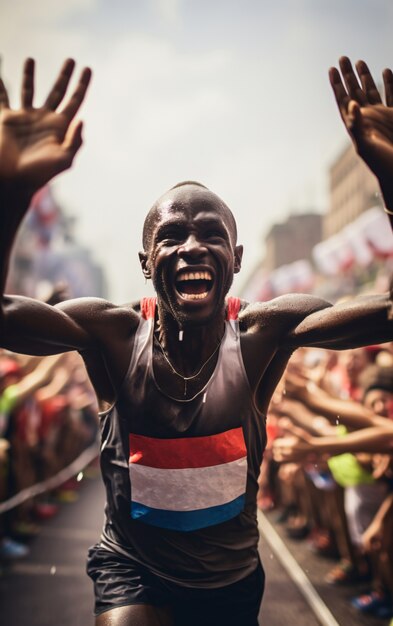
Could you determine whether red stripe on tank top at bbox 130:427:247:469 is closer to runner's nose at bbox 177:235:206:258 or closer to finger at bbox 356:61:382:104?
runner's nose at bbox 177:235:206:258

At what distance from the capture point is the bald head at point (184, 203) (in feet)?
8.02

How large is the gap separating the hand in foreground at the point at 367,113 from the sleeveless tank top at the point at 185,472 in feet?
3.06

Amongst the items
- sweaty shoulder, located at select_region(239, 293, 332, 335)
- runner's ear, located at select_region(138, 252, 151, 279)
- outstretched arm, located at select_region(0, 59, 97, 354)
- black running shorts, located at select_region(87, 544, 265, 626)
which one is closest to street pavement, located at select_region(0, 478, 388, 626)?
black running shorts, located at select_region(87, 544, 265, 626)

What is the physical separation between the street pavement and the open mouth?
301 cm

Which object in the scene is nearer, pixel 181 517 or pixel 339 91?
pixel 339 91

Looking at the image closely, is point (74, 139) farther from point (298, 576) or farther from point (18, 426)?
point (18, 426)

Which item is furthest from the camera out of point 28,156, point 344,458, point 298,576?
point 298,576

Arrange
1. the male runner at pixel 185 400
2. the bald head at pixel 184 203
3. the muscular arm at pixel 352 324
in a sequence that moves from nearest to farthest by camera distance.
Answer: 1. the muscular arm at pixel 352 324
2. the male runner at pixel 185 400
3. the bald head at pixel 184 203

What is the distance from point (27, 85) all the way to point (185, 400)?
50.1 inches

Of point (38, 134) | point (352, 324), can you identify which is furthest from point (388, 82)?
point (38, 134)

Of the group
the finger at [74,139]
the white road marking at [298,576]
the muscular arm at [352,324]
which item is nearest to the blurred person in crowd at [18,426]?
the white road marking at [298,576]

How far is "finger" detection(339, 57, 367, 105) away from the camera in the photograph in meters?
2.09

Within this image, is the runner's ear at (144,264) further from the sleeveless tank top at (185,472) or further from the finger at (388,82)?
the finger at (388,82)

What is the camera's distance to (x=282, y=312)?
8.26 ft
